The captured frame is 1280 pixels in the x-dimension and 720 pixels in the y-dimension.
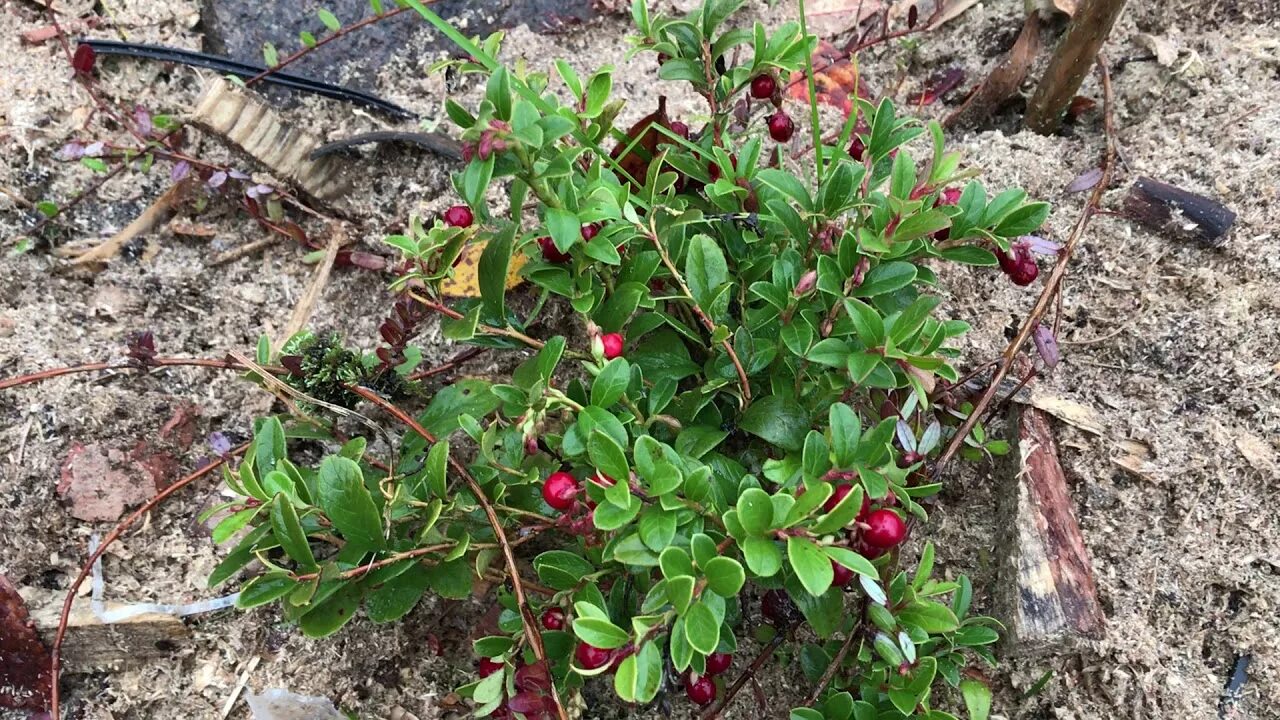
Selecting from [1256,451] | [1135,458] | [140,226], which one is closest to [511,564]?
[1135,458]

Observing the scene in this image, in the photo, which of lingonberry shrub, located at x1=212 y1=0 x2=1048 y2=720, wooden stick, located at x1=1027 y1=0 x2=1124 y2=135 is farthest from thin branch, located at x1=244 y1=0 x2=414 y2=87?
wooden stick, located at x1=1027 y1=0 x2=1124 y2=135

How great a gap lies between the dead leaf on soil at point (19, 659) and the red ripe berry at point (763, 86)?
1.90 meters

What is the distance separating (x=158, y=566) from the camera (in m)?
1.94

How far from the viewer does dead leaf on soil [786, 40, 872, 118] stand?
256cm

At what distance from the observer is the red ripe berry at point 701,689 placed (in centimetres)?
148

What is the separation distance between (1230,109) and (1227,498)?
3.47 feet

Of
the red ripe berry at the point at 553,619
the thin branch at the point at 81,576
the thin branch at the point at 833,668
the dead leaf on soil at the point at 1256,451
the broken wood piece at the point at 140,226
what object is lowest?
the thin branch at the point at 81,576

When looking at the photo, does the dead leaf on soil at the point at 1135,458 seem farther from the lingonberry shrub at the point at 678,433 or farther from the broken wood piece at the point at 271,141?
the broken wood piece at the point at 271,141

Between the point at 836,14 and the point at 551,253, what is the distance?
164 centimetres

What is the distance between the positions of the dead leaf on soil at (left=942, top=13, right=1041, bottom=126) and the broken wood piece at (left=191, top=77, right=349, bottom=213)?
1.77 m

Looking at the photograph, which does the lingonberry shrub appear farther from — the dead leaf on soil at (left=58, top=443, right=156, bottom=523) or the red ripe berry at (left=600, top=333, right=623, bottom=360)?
the dead leaf on soil at (left=58, top=443, right=156, bottom=523)

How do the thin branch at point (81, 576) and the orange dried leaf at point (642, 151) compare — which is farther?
the orange dried leaf at point (642, 151)

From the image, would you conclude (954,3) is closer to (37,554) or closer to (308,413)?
(308,413)

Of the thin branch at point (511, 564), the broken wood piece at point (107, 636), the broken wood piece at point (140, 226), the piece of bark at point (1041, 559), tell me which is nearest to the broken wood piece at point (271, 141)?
the broken wood piece at point (140, 226)
